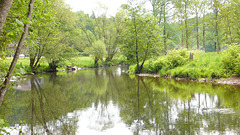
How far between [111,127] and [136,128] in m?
0.92

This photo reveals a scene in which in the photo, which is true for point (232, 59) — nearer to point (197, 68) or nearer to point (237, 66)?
point (237, 66)

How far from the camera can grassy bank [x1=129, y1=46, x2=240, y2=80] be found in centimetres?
1323

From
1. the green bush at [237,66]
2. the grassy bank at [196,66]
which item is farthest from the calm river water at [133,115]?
the grassy bank at [196,66]

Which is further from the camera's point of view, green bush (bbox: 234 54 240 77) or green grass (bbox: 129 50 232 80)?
green grass (bbox: 129 50 232 80)

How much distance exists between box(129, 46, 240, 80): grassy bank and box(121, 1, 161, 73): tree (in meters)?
1.64

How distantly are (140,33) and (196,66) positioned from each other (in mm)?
7514

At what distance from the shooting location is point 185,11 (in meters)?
28.3

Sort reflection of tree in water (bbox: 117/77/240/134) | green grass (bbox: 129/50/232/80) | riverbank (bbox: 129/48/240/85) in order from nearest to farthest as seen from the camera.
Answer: reflection of tree in water (bbox: 117/77/240/134) < riverbank (bbox: 129/48/240/85) < green grass (bbox: 129/50/232/80)

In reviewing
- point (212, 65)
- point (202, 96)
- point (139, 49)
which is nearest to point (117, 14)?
point (139, 49)

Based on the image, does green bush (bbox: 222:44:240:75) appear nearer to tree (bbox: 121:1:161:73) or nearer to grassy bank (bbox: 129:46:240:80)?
grassy bank (bbox: 129:46:240:80)

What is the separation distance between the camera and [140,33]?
20.6 meters

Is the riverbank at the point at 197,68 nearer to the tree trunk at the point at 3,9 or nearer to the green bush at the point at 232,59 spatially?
the green bush at the point at 232,59

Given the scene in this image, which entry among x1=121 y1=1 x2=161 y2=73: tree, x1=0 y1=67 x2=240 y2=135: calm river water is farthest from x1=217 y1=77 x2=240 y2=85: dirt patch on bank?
x1=121 y1=1 x2=161 y2=73: tree

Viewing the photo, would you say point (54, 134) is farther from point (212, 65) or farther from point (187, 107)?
point (212, 65)
